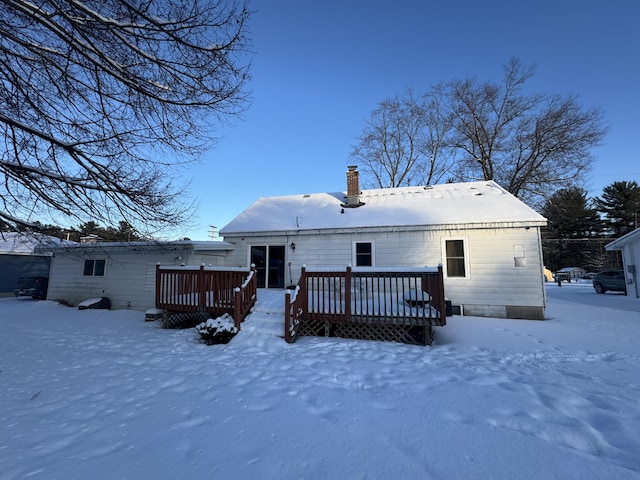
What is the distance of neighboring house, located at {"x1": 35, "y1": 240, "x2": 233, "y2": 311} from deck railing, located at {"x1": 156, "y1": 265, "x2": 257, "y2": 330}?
2.48m

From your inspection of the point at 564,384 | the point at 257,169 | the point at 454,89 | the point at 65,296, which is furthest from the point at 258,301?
the point at 454,89

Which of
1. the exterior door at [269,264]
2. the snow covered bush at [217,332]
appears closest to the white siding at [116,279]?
the exterior door at [269,264]

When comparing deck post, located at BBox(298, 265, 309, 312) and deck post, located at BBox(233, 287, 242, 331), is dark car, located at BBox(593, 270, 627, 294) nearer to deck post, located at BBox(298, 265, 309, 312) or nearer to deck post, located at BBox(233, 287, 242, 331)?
deck post, located at BBox(298, 265, 309, 312)

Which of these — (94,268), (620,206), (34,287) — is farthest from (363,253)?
(620,206)

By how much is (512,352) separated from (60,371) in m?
7.67

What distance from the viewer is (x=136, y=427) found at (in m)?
2.78

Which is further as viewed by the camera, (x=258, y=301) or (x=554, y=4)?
(x=554, y=4)

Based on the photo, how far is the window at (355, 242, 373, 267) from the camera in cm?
1004

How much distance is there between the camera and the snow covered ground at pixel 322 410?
2.19 meters

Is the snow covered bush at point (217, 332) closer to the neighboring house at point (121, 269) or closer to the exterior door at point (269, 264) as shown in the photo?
the exterior door at point (269, 264)

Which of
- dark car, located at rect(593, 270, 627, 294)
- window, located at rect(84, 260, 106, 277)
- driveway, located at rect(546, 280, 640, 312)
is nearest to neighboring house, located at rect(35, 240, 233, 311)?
window, located at rect(84, 260, 106, 277)

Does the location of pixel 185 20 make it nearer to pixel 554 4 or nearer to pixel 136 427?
pixel 136 427

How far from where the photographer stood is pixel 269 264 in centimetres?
1100

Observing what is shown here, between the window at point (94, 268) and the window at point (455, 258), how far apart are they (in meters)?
13.6
